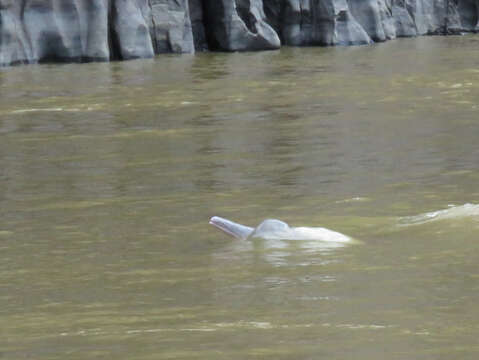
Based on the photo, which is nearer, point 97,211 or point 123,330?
point 123,330

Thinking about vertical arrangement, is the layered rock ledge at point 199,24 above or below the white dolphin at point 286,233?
below

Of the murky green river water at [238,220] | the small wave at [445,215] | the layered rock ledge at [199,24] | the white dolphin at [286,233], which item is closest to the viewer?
the murky green river water at [238,220]

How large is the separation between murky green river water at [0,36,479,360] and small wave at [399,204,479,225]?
19 mm

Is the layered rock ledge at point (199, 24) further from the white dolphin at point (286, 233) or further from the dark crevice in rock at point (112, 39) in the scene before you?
the white dolphin at point (286, 233)

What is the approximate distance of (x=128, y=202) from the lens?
8906 mm

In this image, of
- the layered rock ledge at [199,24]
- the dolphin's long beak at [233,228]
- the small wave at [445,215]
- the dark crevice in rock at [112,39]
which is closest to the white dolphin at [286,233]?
the dolphin's long beak at [233,228]

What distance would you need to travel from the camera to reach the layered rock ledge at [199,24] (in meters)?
24.2

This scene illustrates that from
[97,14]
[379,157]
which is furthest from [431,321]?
[97,14]

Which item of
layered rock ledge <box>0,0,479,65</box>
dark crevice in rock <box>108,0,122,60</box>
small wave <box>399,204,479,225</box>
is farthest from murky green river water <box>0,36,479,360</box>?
dark crevice in rock <box>108,0,122,60</box>

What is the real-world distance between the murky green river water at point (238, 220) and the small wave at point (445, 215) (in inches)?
0.8

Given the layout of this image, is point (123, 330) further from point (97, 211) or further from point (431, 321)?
point (97, 211)

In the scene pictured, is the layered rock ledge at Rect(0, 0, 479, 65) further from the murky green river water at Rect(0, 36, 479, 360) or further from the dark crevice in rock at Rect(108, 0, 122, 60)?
the murky green river water at Rect(0, 36, 479, 360)

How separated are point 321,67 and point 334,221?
1541 cm

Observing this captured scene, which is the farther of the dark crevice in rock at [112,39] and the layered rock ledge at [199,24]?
the dark crevice in rock at [112,39]
